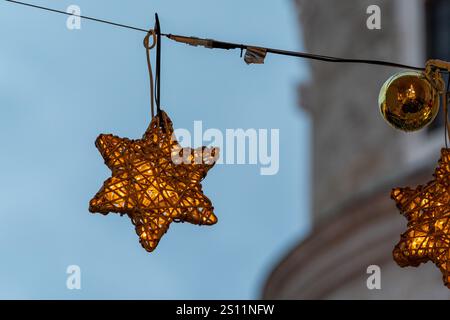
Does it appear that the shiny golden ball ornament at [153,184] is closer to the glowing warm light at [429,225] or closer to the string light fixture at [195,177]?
Result: the string light fixture at [195,177]

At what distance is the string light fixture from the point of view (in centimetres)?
516

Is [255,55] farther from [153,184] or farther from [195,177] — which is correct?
[153,184]

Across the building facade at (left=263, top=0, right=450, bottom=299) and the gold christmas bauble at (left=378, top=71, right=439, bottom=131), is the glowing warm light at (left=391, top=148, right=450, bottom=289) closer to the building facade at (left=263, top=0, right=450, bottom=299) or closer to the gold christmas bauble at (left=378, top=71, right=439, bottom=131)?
the gold christmas bauble at (left=378, top=71, right=439, bottom=131)

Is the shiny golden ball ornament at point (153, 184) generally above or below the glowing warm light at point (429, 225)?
above

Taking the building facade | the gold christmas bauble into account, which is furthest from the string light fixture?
the building facade

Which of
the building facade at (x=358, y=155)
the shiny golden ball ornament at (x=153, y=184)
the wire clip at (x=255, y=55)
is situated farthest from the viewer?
the building facade at (x=358, y=155)

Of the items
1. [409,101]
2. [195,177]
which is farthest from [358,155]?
[195,177]

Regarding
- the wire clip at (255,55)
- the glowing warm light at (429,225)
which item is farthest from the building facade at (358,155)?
the wire clip at (255,55)

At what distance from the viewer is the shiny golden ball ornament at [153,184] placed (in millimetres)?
5148

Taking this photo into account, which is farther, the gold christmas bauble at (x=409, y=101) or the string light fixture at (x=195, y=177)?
the gold christmas bauble at (x=409, y=101)

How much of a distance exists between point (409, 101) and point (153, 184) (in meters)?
0.96
